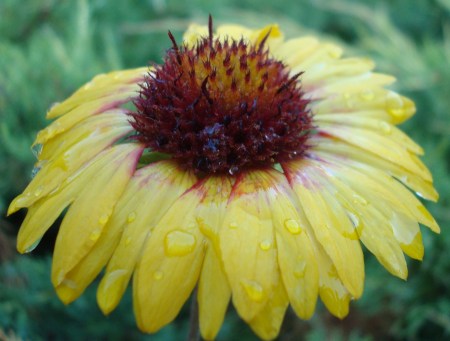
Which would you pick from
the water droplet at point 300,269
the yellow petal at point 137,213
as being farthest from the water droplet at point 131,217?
the water droplet at point 300,269

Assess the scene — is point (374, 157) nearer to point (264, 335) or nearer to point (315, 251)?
point (315, 251)

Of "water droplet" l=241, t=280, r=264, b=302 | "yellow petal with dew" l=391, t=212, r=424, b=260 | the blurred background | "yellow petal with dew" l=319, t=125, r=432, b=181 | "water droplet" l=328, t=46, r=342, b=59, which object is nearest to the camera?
"water droplet" l=241, t=280, r=264, b=302

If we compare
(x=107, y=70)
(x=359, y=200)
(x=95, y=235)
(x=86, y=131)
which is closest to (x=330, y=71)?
(x=359, y=200)

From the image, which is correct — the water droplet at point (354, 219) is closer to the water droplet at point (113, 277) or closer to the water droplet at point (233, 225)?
the water droplet at point (233, 225)

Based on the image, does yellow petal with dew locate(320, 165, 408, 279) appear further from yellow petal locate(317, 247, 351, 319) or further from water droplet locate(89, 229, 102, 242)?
water droplet locate(89, 229, 102, 242)

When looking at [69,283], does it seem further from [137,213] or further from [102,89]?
[102,89]

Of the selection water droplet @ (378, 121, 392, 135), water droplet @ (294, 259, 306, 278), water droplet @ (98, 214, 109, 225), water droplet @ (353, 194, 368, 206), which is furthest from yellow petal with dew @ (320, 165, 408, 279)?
water droplet @ (98, 214, 109, 225)
